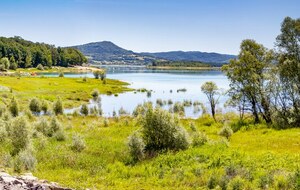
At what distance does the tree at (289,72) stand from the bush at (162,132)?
16476 millimetres

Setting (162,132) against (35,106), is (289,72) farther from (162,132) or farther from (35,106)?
(35,106)

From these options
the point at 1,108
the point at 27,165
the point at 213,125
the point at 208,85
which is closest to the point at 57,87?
the point at 1,108

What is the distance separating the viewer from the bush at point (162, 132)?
22.8 m

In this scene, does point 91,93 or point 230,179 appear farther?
point 91,93

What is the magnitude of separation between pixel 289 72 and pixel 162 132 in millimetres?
19038

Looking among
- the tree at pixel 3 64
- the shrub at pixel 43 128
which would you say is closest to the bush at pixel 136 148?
the shrub at pixel 43 128

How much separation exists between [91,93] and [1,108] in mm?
46501

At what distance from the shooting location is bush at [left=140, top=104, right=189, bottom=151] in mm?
22766

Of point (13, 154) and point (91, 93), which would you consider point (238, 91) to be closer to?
point (13, 154)

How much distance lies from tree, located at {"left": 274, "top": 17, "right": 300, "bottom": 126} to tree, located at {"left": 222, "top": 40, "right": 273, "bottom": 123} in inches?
58.6

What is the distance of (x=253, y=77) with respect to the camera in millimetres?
37500

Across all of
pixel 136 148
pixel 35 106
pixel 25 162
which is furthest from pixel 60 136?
pixel 35 106

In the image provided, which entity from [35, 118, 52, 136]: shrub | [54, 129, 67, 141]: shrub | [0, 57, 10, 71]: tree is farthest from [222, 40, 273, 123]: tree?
[0, 57, 10, 71]: tree

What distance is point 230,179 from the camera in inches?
586
